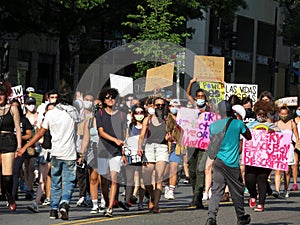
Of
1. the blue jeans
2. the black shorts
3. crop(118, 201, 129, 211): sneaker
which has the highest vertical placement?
the black shorts

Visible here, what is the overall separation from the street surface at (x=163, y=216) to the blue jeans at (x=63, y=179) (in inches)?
14.1

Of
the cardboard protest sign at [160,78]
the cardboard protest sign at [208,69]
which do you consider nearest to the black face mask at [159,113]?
the cardboard protest sign at [208,69]

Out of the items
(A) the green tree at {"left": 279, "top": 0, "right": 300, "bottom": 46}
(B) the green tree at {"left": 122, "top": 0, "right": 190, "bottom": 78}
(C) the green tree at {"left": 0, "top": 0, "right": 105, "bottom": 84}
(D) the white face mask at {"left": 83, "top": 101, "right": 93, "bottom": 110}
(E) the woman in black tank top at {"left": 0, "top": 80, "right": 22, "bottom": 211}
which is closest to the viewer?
(E) the woman in black tank top at {"left": 0, "top": 80, "right": 22, "bottom": 211}

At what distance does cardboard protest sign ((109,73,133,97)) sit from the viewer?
20.7m

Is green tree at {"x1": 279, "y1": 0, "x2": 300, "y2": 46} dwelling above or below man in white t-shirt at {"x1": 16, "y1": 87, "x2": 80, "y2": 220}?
above

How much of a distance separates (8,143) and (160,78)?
7.52 m

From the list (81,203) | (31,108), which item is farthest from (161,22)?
(81,203)

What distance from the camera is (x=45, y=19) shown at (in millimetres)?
35594

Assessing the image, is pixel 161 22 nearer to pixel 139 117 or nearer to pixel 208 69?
pixel 208 69

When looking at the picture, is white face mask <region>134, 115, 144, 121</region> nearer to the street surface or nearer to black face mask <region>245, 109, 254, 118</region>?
the street surface

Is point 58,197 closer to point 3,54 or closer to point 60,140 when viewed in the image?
point 60,140

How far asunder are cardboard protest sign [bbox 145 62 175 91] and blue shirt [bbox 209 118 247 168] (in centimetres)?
796

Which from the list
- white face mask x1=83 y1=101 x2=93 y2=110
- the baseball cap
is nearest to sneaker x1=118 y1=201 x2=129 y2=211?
white face mask x1=83 y1=101 x2=93 y2=110

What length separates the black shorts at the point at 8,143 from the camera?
13.6 m
